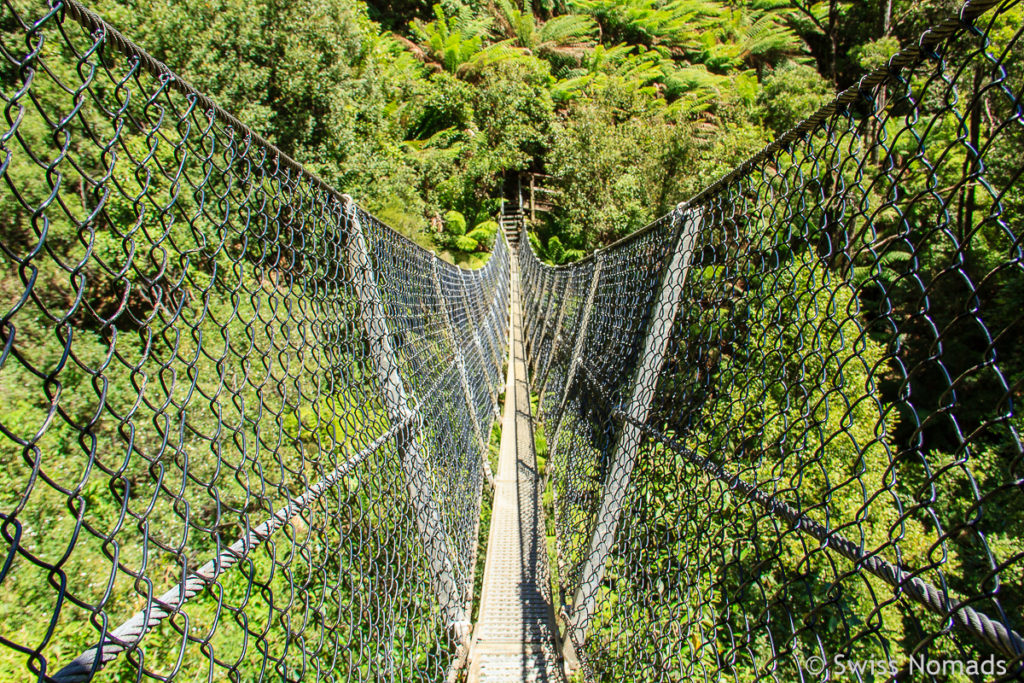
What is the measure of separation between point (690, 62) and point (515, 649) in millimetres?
23708

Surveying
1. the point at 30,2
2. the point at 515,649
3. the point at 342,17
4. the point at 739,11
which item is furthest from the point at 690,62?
the point at 515,649

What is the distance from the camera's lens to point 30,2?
20.8 feet

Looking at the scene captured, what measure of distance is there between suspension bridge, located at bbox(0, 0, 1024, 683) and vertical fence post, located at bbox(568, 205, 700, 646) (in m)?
0.01

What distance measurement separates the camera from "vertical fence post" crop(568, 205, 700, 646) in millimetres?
1593

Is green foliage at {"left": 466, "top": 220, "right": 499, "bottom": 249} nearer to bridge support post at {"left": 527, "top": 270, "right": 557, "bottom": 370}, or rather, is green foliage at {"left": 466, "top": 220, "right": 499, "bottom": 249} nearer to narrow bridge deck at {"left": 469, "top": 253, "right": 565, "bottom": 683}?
bridge support post at {"left": 527, "top": 270, "right": 557, "bottom": 370}

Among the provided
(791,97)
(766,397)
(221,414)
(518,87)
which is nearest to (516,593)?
(766,397)

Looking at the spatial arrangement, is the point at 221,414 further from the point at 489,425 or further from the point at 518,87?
the point at 518,87

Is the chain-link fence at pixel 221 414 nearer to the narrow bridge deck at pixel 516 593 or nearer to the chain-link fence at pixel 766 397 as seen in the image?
the narrow bridge deck at pixel 516 593

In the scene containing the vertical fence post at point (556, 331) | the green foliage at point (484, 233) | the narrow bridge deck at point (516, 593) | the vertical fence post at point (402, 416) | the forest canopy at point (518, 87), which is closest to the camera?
the vertical fence post at point (402, 416)

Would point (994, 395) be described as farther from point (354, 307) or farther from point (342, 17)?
point (342, 17)

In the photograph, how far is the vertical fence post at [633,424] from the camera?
159cm

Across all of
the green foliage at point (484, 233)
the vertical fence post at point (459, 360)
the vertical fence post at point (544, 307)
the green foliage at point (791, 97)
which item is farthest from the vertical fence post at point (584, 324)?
the green foliage at point (791, 97)

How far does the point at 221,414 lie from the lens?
2.97 m

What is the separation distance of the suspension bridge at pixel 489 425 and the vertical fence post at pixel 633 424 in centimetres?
1
